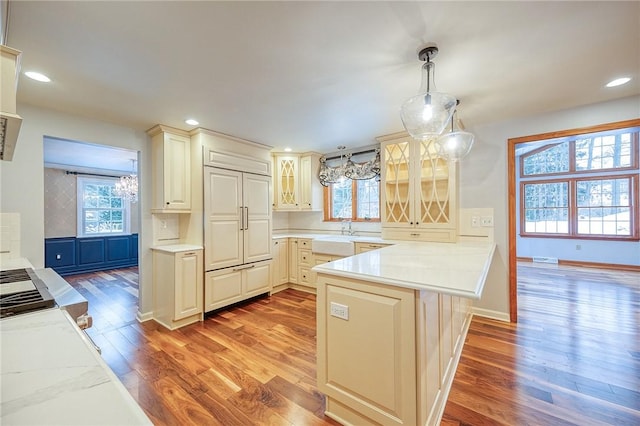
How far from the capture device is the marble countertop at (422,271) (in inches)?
48.0

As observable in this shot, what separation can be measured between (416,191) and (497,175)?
89 cm

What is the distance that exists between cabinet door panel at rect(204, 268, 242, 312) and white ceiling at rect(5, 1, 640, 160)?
1910 mm

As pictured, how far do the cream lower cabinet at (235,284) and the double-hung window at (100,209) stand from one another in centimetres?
457

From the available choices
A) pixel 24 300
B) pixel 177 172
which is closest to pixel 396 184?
pixel 177 172

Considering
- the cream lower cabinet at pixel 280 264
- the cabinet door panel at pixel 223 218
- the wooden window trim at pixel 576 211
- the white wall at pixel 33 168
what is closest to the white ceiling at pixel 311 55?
the white wall at pixel 33 168

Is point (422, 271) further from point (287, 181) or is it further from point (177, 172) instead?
point (287, 181)

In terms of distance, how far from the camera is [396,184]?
3.38 metres

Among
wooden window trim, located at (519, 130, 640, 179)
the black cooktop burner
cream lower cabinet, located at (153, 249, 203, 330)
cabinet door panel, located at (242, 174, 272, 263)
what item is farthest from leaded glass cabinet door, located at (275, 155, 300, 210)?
wooden window trim, located at (519, 130, 640, 179)

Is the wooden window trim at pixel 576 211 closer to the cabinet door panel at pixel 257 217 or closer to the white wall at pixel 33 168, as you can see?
the cabinet door panel at pixel 257 217

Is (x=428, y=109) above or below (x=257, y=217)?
above


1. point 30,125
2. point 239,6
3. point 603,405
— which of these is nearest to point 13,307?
point 239,6

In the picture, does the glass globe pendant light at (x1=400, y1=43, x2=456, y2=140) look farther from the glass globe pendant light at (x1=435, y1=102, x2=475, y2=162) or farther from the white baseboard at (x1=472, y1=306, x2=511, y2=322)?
the white baseboard at (x1=472, y1=306, x2=511, y2=322)

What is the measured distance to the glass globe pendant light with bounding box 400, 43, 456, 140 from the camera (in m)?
1.57

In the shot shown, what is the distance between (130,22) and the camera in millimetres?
1394
